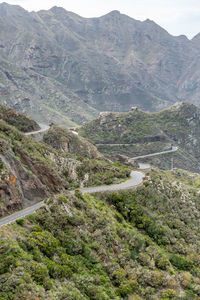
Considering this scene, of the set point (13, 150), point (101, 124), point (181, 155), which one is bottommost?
point (181, 155)

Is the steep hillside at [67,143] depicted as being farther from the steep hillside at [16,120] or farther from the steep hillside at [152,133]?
the steep hillside at [152,133]

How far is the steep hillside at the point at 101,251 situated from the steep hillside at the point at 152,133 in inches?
Answer: 3721

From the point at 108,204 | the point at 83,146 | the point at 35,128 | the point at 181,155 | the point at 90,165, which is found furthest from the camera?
the point at 181,155

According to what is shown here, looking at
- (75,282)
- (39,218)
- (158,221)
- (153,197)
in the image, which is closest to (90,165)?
(153,197)

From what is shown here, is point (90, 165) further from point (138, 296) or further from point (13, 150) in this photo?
point (138, 296)

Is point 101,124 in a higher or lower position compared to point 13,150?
lower

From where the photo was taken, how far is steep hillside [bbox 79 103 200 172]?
13625cm

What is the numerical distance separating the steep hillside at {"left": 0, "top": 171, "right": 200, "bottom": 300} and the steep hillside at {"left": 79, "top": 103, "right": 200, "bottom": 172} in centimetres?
9450

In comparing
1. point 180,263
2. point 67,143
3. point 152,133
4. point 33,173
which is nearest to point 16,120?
point 67,143

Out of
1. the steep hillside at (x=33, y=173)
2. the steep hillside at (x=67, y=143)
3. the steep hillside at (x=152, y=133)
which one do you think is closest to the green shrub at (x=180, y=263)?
the steep hillside at (x=33, y=173)

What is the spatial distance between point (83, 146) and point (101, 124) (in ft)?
279

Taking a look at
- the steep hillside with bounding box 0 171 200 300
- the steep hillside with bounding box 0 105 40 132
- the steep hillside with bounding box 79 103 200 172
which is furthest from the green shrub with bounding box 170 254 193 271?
the steep hillside with bounding box 79 103 200 172

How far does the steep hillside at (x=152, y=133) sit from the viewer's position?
13625cm

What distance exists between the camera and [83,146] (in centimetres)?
6316
